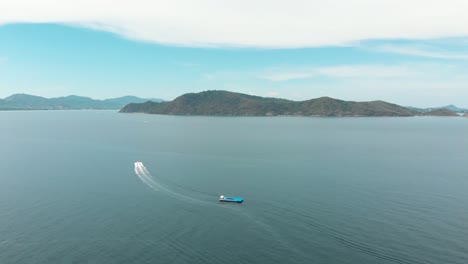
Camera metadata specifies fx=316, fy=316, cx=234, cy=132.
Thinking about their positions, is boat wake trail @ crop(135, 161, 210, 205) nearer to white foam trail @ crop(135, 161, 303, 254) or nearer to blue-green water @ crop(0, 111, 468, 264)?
white foam trail @ crop(135, 161, 303, 254)

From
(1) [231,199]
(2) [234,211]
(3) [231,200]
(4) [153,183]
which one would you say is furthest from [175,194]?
(2) [234,211]

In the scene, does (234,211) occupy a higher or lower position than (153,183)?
lower

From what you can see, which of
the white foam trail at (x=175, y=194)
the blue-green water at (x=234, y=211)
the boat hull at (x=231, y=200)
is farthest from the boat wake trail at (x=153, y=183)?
the boat hull at (x=231, y=200)

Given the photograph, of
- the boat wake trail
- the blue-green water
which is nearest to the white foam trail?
the boat wake trail

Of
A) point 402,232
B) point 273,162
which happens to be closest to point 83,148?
point 273,162

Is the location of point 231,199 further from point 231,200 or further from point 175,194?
point 175,194

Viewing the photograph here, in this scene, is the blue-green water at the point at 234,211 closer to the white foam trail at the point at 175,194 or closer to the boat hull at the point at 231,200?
the white foam trail at the point at 175,194

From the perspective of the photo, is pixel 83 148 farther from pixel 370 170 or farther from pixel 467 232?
pixel 467 232

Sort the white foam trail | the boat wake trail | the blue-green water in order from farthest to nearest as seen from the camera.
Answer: the boat wake trail, the white foam trail, the blue-green water

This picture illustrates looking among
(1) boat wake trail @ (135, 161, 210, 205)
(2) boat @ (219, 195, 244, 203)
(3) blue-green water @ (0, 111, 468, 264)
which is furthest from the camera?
(1) boat wake trail @ (135, 161, 210, 205)

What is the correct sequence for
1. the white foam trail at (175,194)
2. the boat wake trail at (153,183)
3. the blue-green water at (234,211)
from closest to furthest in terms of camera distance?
the blue-green water at (234,211) < the white foam trail at (175,194) < the boat wake trail at (153,183)

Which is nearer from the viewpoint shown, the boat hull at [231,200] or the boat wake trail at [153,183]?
the boat hull at [231,200]

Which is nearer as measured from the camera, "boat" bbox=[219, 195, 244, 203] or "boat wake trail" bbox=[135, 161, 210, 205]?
"boat" bbox=[219, 195, 244, 203]
